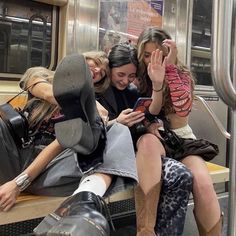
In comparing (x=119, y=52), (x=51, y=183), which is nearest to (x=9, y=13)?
(x=119, y=52)

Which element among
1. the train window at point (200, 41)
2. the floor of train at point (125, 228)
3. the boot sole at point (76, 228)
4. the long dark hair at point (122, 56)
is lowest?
the floor of train at point (125, 228)

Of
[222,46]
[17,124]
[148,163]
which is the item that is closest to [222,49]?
[222,46]

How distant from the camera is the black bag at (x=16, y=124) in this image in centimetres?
A: 143

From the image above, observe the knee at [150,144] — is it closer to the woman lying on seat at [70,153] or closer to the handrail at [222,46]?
the woman lying on seat at [70,153]

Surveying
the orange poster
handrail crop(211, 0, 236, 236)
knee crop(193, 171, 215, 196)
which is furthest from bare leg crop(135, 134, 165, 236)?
the orange poster

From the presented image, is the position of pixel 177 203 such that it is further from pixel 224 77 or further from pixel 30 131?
pixel 224 77

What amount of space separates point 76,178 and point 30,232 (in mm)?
811

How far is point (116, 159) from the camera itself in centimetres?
124

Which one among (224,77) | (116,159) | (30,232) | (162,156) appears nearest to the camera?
(224,77)

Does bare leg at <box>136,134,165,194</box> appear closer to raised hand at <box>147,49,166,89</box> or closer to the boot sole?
raised hand at <box>147,49,166,89</box>

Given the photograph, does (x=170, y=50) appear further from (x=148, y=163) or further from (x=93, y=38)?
(x=93, y=38)

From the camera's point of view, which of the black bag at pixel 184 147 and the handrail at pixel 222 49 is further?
the black bag at pixel 184 147

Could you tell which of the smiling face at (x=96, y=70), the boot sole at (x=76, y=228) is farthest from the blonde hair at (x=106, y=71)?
the boot sole at (x=76, y=228)

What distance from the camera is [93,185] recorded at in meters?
1.13
